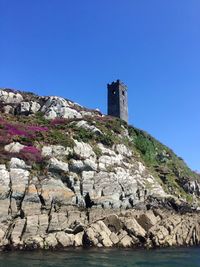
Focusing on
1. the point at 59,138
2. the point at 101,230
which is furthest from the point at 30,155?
the point at 101,230

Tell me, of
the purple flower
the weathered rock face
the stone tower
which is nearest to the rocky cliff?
the purple flower

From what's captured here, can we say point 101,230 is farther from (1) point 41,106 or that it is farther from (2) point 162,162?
(1) point 41,106

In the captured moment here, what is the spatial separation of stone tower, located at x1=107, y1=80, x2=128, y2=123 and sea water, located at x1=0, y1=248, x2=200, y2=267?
49.5m

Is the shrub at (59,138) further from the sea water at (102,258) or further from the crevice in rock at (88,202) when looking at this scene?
the sea water at (102,258)

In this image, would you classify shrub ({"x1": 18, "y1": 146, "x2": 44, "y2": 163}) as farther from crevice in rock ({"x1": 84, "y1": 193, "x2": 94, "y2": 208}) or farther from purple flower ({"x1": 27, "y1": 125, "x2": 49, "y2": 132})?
crevice in rock ({"x1": 84, "y1": 193, "x2": 94, "y2": 208})

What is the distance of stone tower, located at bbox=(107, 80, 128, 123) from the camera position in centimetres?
8369

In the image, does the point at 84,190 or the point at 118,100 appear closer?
the point at 84,190

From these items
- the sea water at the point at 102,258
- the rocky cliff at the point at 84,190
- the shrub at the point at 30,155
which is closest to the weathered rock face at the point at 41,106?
the rocky cliff at the point at 84,190

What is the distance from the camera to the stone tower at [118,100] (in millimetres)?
83688

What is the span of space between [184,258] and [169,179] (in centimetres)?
2792

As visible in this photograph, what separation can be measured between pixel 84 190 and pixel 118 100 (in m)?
43.2

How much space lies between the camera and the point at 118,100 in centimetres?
8512

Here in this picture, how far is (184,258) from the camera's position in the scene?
111ft

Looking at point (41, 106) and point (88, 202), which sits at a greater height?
point (41, 106)
